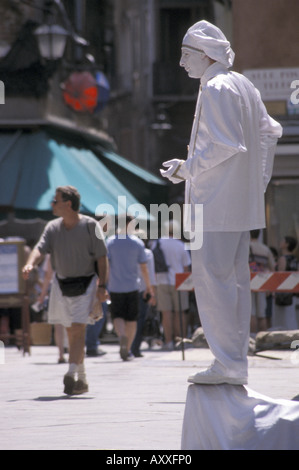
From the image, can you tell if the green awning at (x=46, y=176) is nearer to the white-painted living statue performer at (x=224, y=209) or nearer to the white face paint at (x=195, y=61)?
the white face paint at (x=195, y=61)

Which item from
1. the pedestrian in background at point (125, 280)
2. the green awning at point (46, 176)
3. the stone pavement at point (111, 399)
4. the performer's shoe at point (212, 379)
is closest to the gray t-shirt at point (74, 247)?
the stone pavement at point (111, 399)

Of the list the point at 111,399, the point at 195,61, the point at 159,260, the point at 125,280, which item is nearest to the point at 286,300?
the point at 159,260

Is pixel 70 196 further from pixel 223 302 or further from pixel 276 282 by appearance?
pixel 223 302

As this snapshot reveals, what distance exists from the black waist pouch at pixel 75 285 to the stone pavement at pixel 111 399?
90 cm

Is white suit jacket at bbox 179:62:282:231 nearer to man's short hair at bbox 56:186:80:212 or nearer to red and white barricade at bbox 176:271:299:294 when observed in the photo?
man's short hair at bbox 56:186:80:212

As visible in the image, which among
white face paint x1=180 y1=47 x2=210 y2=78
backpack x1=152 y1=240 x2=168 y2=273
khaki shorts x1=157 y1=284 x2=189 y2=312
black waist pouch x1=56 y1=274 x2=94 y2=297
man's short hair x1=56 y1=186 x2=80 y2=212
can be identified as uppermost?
white face paint x1=180 y1=47 x2=210 y2=78

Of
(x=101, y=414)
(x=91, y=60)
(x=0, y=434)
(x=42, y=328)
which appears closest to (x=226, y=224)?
(x=0, y=434)

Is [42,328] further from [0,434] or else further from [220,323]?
[220,323]

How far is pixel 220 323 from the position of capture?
6.52 metres

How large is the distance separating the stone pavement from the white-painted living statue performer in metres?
0.70

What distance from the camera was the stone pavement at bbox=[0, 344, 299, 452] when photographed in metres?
7.40

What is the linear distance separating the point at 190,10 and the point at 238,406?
33158mm

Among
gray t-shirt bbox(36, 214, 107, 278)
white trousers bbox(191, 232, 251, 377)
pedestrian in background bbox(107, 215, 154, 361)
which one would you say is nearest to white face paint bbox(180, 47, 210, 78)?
white trousers bbox(191, 232, 251, 377)

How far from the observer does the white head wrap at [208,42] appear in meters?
6.87
